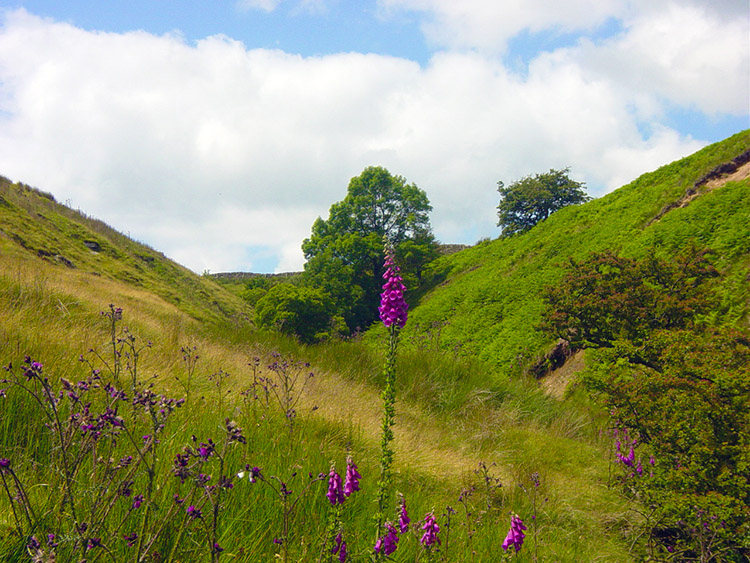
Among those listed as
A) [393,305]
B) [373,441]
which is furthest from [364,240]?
[393,305]

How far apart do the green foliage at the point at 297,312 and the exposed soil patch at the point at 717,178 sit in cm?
1723

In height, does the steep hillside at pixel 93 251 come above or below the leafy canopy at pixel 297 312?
above

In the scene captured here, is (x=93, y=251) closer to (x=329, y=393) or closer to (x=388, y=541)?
(x=329, y=393)

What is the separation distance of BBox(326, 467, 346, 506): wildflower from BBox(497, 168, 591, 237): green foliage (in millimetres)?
33957

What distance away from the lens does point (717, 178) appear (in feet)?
51.5

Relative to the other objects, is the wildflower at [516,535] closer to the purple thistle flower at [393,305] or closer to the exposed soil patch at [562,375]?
the purple thistle flower at [393,305]

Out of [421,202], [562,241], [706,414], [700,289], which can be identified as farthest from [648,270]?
[421,202]

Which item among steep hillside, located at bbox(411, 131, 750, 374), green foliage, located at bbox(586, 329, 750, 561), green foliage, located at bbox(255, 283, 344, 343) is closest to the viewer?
green foliage, located at bbox(586, 329, 750, 561)

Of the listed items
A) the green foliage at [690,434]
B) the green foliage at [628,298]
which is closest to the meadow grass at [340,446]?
the green foliage at [690,434]

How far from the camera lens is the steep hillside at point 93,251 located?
22.1m

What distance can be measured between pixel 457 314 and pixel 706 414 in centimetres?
1758

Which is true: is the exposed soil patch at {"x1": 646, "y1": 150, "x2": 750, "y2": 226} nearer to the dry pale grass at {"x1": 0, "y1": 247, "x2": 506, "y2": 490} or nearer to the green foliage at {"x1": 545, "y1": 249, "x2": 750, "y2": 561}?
the green foliage at {"x1": 545, "y1": 249, "x2": 750, "y2": 561}

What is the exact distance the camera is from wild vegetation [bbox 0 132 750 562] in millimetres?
2268

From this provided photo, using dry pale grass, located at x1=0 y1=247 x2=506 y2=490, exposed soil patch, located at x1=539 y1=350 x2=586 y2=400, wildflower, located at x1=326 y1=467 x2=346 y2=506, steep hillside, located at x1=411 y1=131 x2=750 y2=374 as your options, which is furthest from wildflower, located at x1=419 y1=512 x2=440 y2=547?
exposed soil patch, located at x1=539 y1=350 x2=586 y2=400
